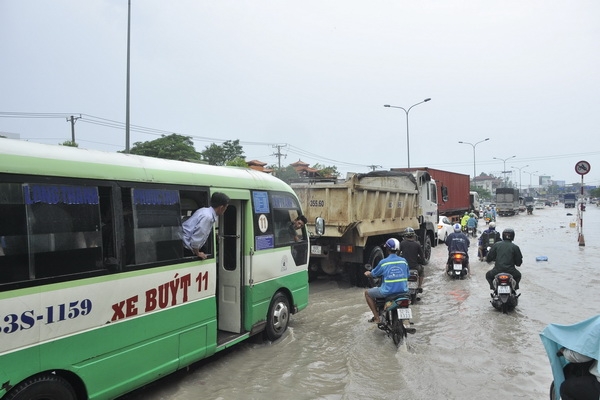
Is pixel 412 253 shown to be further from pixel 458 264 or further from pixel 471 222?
pixel 471 222

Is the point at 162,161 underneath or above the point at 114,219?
above

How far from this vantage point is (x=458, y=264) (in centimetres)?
1067

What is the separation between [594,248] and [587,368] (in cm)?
1681

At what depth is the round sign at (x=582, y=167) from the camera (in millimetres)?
14930

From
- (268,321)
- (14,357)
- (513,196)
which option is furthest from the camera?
(513,196)

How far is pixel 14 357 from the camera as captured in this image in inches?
109

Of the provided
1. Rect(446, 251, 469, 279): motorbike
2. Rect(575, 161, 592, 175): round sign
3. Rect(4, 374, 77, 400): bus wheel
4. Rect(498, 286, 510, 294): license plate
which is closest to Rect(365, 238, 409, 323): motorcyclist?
Rect(498, 286, 510, 294): license plate

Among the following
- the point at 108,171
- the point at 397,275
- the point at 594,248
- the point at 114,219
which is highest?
the point at 108,171

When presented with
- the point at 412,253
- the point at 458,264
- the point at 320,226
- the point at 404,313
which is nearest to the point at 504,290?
the point at 412,253

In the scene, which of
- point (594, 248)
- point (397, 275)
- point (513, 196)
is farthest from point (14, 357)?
point (513, 196)

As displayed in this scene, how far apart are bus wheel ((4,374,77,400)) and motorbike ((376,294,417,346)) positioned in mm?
3928

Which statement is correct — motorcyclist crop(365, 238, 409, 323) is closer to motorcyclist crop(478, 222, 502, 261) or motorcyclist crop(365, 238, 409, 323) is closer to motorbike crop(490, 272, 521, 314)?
motorbike crop(490, 272, 521, 314)

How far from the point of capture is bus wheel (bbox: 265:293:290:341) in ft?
18.8

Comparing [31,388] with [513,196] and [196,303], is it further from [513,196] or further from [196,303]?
[513,196]
